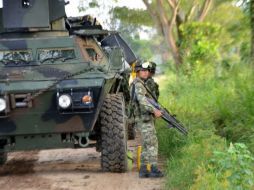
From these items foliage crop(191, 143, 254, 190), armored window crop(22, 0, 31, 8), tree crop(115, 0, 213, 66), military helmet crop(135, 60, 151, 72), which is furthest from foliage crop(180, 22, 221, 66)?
foliage crop(191, 143, 254, 190)

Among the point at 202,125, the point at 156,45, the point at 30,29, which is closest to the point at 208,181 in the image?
the point at 202,125

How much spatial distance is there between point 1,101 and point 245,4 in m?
5.33

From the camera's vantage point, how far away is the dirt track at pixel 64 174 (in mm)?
7316

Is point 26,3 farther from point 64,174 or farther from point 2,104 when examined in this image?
point 64,174

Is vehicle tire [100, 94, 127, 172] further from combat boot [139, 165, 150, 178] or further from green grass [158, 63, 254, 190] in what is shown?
green grass [158, 63, 254, 190]

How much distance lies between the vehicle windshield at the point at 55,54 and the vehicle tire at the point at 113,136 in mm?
864

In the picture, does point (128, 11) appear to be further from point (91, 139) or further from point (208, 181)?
point (208, 181)

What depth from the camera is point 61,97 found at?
24.3ft

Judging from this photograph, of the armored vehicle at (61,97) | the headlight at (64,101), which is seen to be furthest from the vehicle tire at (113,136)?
the headlight at (64,101)

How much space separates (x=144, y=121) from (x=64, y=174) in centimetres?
123

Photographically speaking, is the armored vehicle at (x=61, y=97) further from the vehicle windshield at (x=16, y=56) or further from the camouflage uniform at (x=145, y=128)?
the camouflage uniform at (x=145, y=128)

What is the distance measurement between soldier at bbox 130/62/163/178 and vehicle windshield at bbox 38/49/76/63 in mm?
1097

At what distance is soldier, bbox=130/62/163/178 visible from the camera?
7.61 meters

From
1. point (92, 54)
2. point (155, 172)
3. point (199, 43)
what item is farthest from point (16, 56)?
point (199, 43)
